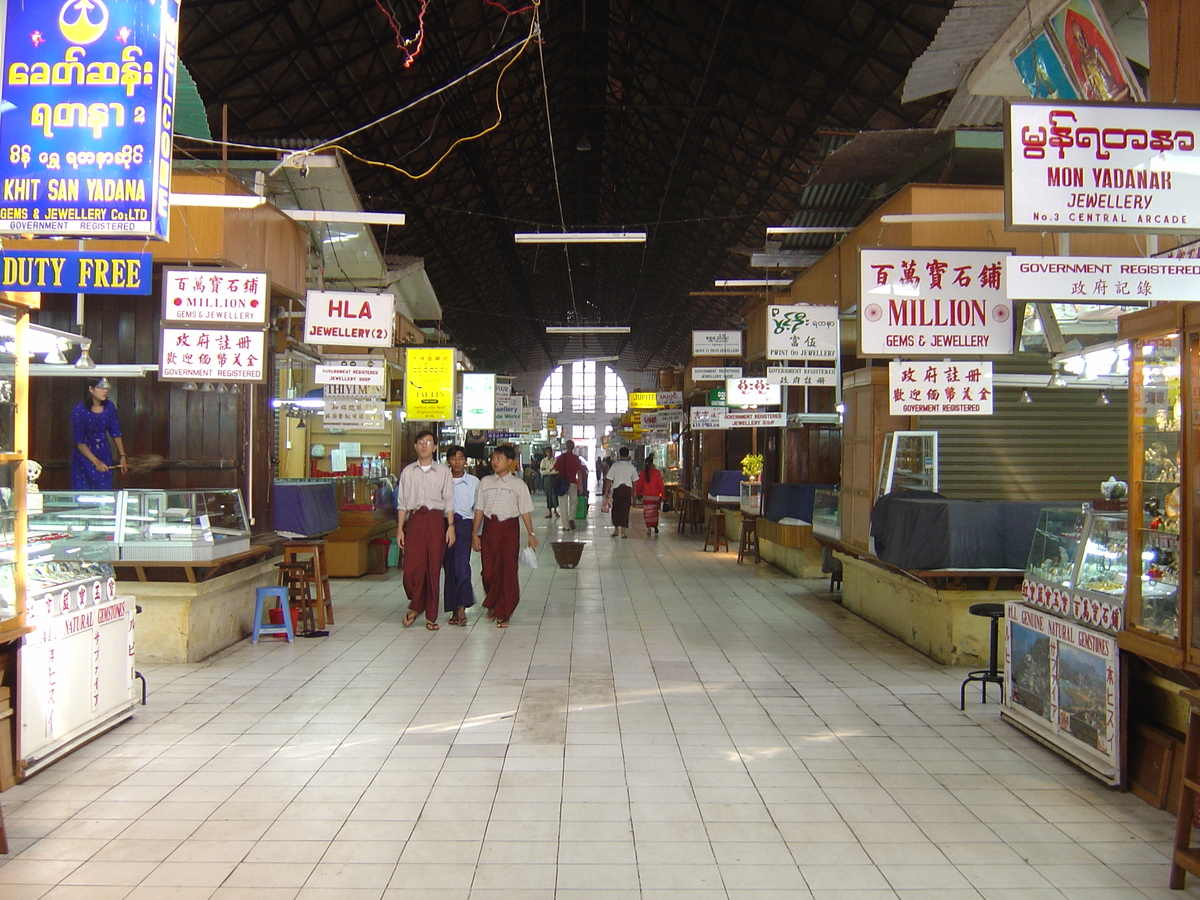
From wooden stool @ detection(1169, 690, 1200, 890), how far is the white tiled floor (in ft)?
0.34

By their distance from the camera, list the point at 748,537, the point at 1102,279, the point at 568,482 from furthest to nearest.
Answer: the point at 568,482
the point at 748,537
the point at 1102,279

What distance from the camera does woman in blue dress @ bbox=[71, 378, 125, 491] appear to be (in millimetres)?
6926

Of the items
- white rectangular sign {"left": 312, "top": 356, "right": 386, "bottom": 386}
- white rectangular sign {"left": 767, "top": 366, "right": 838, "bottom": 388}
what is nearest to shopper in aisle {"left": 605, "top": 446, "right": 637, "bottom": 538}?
white rectangular sign {"left": 767, "top": 366, "right": 838, "bottom": 388}

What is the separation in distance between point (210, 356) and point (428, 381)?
7251 mm

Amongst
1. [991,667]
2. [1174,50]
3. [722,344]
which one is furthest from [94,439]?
[722,344]

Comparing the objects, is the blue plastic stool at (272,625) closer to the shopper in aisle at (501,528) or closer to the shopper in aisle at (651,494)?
the shopper in aisle at (501,528)

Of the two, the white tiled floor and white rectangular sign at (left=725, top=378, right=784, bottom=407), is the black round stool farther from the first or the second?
white rectangular sign at (left=725, top=378, right=784, bottom=407)

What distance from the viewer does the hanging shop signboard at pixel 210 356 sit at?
6.54 metres

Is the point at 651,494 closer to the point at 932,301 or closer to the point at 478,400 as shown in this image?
the point at 478,400

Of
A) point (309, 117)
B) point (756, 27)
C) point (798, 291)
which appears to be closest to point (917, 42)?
point (756, 27)

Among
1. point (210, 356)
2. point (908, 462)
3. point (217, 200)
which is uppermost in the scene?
point (217, 200)

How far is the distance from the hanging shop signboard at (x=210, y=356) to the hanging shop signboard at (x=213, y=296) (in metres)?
0.11

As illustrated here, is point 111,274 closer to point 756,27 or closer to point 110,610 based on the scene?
point 110,610

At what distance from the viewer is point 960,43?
5.86 metres
